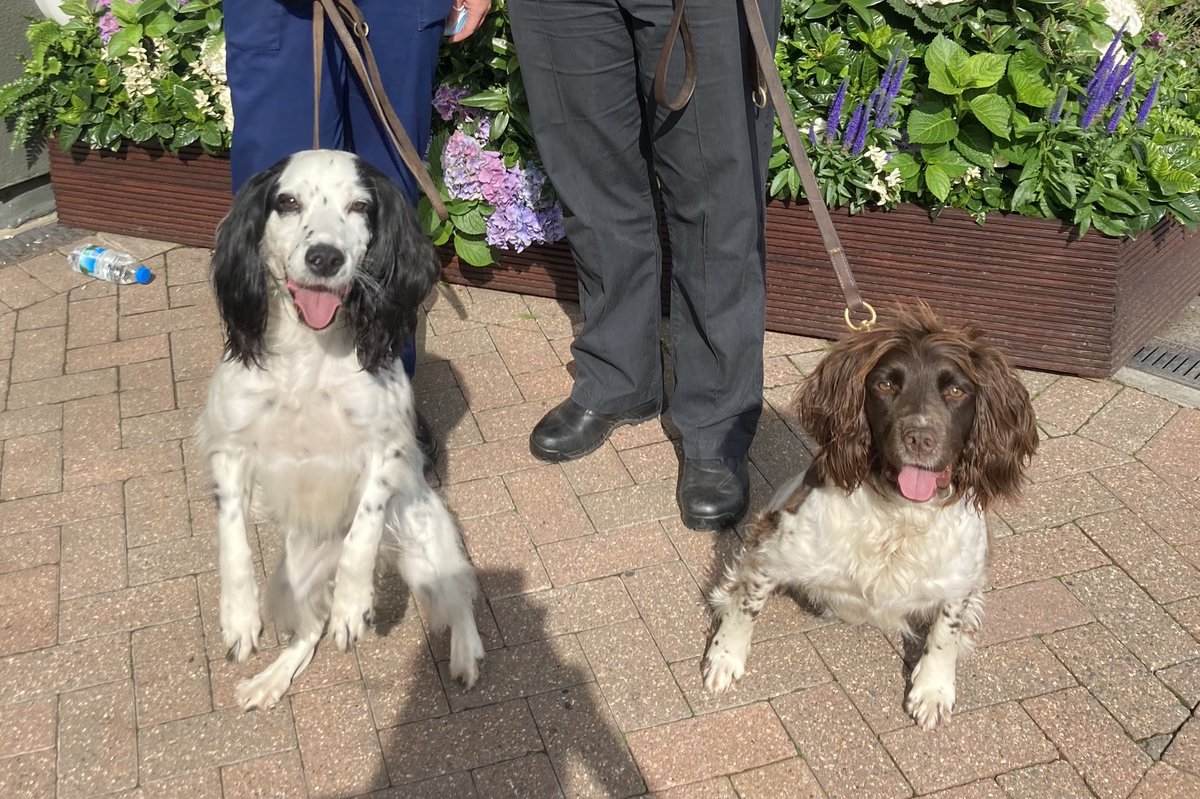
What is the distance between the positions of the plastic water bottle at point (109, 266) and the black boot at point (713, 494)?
2693mm

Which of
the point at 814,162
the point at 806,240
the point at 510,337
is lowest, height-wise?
the point at 510,337

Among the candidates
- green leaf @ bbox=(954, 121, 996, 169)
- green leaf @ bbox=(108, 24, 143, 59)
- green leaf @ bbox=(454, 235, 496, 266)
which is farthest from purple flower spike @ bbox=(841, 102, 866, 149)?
green leaf @ bbox=(108, 24, 143, 59)

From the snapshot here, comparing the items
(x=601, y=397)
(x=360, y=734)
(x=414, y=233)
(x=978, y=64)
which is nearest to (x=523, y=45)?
(x=414, y=233)

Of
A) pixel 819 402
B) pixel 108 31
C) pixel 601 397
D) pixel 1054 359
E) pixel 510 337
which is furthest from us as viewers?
pixel 108 31

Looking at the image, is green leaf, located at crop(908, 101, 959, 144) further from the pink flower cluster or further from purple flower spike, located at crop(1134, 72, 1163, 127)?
the pink flower cluster

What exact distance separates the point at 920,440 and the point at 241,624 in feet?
5.59

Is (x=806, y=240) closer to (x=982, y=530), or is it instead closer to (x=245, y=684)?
(x=982, y=530)

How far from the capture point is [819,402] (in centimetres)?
277

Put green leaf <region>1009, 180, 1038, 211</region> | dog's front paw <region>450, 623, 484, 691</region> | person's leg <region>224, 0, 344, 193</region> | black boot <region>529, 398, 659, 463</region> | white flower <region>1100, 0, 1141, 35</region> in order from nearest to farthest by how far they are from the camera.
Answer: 1. dog's front paw <region>450, 623, 484, 691</region>
2. person's leg <region>224, 0, 344, 193</region>
3. black boot <region>529, 398, 659, 463</region>
4. green leaf <region>1009, 180, 1038, 211</region>
5. white flower <region>1100, 0, 1141, 35</region>

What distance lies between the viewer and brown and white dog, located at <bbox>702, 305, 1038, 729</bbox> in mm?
2611

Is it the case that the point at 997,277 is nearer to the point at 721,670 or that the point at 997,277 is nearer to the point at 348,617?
the point at 721,670

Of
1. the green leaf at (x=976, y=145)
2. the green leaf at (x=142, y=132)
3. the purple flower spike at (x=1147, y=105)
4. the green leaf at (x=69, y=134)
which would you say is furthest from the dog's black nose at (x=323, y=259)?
the purple flower spike at (x=1147, y=105)

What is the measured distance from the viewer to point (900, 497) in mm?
2750

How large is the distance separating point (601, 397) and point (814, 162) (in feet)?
4.20
